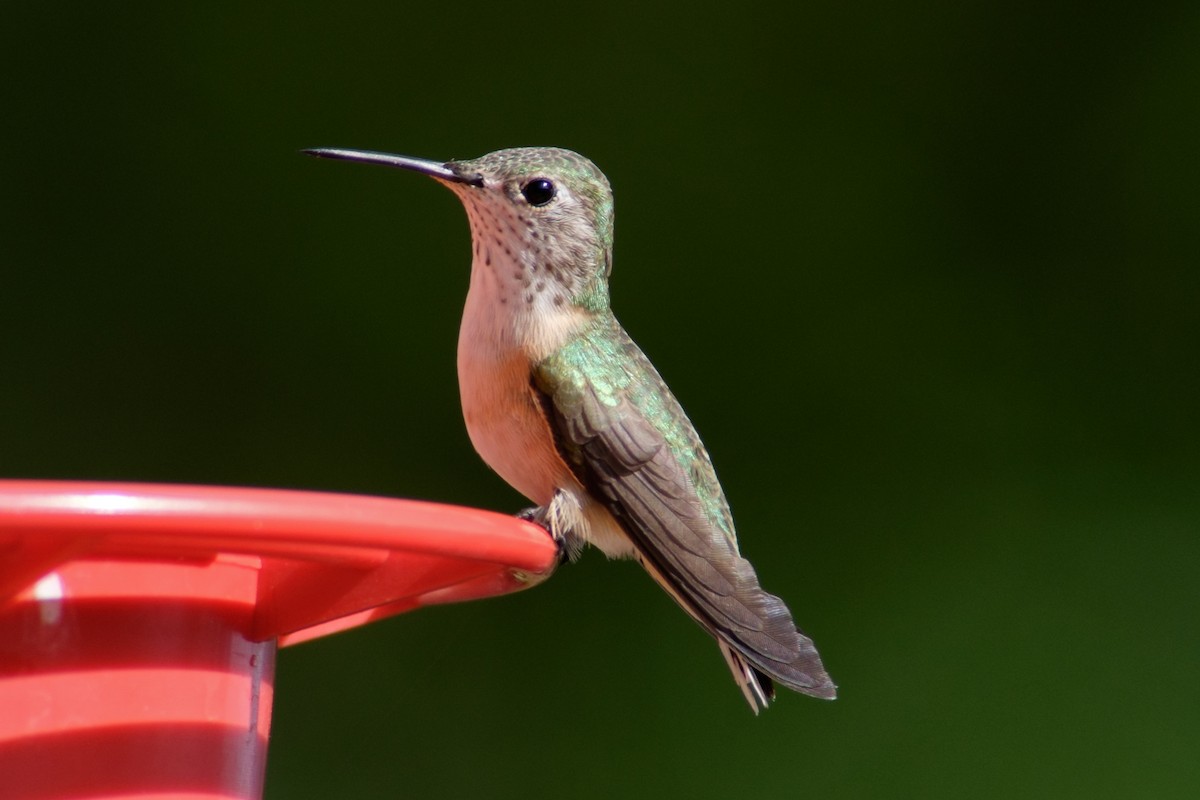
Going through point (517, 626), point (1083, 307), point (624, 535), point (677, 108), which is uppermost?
point (677, 108)

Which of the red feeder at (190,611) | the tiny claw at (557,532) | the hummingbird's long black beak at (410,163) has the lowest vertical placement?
the red feeder at (190,611)

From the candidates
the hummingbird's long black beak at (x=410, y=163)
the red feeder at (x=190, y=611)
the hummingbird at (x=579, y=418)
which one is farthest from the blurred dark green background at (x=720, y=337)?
the red feeder at (x=190, y=611)

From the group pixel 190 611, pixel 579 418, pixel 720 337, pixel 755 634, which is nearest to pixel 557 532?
pixel 579 418

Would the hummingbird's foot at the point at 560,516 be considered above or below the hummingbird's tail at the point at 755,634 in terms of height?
above

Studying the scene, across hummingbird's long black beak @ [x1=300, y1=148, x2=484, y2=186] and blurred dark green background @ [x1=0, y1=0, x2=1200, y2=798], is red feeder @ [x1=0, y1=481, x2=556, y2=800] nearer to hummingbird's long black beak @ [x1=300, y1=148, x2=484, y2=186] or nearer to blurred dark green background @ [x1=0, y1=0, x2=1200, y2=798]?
hummingbird's long black beak @ [x1=300, y1=148, x2=484, y2=186]

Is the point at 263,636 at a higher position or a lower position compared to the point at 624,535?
lower

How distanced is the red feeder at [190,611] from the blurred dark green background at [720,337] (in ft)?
7.38

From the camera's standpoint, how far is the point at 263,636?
1.30 meters

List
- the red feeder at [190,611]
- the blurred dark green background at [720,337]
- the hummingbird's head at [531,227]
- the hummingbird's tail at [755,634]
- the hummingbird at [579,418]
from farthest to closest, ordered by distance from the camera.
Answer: the blurred dark green background at [720,337] < the hummingbird's head at [531,227] < the hummingbird at [579,418] < the hummingbird's tail at [755,634] < the red feeder at [190,611]

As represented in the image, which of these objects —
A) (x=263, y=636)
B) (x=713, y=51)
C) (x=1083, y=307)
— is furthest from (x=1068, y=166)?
(x=263, y=636)

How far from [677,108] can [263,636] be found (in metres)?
2.93

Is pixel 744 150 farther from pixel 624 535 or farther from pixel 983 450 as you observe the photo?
pixel 624 535

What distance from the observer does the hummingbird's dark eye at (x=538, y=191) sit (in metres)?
2.30

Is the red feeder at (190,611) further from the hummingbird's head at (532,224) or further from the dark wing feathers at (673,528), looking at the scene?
the hummingbird's head at (532,224)
